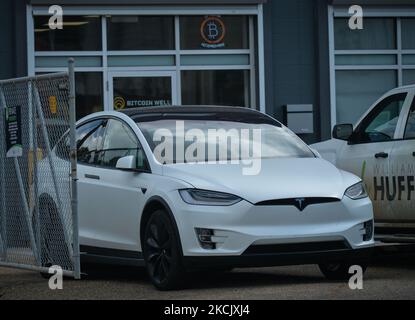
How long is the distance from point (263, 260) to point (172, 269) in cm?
80

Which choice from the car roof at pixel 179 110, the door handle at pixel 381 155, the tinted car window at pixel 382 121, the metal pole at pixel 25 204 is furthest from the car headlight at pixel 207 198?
the tinted car window at pixel 382 121

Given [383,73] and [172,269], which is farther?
[383,73]

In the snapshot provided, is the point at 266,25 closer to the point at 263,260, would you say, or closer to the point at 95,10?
the point at 95,10

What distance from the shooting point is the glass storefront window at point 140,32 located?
16.9 metres

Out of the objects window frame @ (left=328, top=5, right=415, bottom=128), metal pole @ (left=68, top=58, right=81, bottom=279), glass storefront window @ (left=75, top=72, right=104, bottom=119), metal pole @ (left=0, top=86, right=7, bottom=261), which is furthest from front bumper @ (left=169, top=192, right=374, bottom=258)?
window frame @ (left=328, top=5, right=415, bottom=128)

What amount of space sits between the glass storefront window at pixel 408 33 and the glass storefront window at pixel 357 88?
0.53 meters

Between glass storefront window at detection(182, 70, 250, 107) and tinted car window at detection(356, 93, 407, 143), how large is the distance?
19.6 ft

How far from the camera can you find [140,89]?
17.0 metres

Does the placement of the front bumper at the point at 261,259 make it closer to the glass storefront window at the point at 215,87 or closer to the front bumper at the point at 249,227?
the front bumper at the point at 249,227

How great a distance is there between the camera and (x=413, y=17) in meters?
17.9

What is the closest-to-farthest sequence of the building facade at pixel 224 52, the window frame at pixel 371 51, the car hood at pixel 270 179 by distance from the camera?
1. the car hood at pixel 270 179
2. the building facade at pixel 224 52
3. the window frame at pixel 371 51

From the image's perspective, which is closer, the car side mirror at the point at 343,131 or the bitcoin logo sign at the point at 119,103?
the car side mirror at the point at 343,131

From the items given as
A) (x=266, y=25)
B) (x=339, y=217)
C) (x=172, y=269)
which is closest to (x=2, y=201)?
(x=172, y=269)

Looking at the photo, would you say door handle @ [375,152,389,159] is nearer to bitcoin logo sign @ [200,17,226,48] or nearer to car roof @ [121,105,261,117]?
car roof @ [121,105,261,117]
